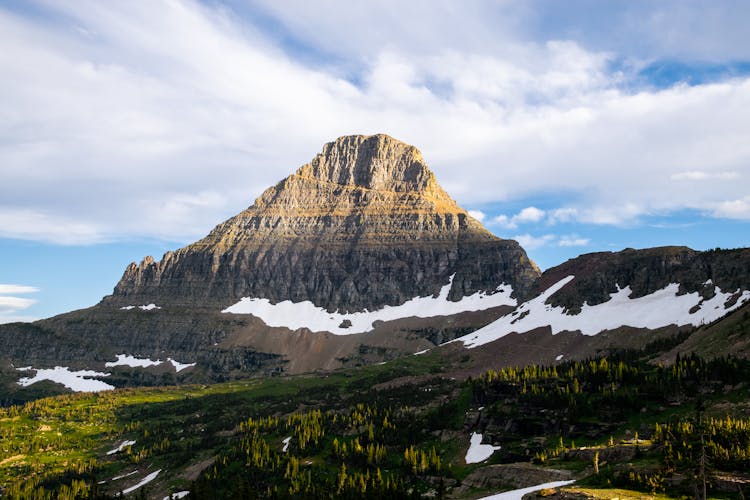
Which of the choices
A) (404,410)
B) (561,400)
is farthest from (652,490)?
(404,410)

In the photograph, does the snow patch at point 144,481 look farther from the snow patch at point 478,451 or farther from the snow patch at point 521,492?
the snow patch at point 521,492

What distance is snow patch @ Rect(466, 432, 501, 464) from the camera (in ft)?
414

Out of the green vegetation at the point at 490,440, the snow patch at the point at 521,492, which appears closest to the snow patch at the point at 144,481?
the green vegetation at the point at 490,440

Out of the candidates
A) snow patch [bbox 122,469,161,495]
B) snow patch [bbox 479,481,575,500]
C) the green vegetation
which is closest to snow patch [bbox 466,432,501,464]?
the green vegetation

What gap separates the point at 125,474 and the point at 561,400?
140 m

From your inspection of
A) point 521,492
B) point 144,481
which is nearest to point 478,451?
point 521,492

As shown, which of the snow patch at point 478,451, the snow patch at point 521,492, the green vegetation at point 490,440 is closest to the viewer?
the snow patch at point 521,492

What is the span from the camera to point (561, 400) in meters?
132

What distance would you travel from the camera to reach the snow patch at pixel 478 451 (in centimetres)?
12619

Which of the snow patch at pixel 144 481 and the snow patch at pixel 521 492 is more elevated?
the snow patch at pixel 521 492

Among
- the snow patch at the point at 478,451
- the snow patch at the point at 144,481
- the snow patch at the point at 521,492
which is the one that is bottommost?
the snow patch at the point at 144,481

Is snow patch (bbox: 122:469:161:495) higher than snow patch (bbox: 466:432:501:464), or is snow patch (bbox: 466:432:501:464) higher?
snow patch (bbox: 466:432:501:464)

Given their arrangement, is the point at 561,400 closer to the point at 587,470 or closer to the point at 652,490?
the point at 587,470

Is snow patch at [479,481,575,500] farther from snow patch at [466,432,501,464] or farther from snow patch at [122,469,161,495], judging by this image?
snow patch at [122,469,161,495]
